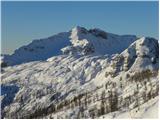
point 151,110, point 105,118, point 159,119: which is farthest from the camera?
point 105,118

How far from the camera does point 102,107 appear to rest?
19362 cm

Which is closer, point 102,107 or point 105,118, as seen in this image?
point 105,118

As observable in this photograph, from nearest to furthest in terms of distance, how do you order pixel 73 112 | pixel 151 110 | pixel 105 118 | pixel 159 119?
pixel 159 119, pixel 151 110, pixel 105 118, pixel 73 112

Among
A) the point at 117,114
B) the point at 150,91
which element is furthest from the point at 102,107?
the point at 117,114

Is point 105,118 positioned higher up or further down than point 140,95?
further down


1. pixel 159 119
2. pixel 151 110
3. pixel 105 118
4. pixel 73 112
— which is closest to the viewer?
pixel 159 119

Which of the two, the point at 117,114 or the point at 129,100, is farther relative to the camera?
the point at 129,100

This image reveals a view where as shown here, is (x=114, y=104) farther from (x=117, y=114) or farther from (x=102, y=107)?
(x=117, y=114)

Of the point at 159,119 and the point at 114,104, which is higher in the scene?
the point at 114,104

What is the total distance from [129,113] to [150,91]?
153 m

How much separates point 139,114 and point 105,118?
3237 millimetres

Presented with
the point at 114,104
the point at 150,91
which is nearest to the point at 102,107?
the point at 114,104

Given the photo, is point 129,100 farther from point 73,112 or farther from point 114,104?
point 73,112

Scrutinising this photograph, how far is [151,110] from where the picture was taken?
37.1 metres
